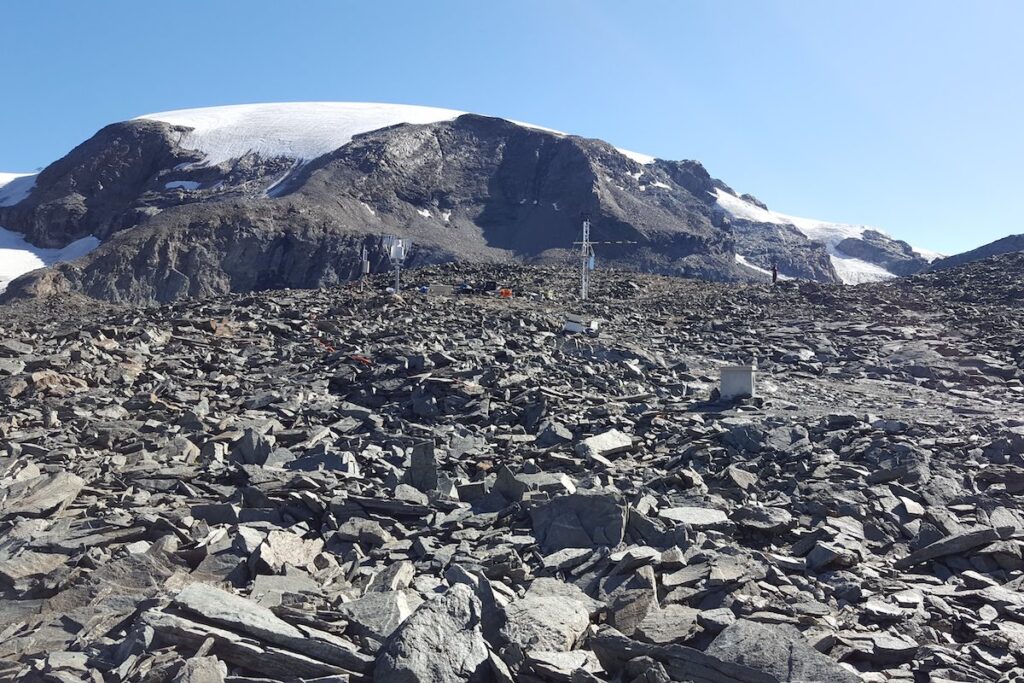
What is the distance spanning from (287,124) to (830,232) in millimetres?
67974

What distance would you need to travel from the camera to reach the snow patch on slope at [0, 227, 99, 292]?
60.6 metres

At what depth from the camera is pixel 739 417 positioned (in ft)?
34.9

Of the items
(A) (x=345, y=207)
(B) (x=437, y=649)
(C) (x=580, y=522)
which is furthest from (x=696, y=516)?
(A) (x=345, y=207)

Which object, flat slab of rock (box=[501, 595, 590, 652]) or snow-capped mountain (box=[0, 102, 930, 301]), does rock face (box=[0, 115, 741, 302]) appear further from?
flat slab of rock (box=[501, 595, 590, 652])

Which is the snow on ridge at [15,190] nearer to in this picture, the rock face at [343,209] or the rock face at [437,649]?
the rock face at [343,209]

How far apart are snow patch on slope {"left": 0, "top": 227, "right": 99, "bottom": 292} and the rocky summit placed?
180ft

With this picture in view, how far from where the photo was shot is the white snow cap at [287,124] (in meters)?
73.8

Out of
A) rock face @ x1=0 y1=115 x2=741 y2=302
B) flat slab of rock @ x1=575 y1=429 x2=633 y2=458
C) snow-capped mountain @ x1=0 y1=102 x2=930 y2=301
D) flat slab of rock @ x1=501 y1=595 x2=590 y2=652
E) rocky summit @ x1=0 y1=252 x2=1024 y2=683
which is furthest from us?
snow-capped mountain @ x1=0 y1=102 x2=930 y2=301

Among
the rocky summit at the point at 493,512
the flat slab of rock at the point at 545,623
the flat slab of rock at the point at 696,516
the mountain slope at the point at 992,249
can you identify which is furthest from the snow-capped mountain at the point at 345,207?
the flat slab of rock at the point at 545,623

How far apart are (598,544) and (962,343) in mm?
14354

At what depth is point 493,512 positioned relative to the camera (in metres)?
6.82

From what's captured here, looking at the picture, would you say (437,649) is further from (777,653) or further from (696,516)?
(696,516)

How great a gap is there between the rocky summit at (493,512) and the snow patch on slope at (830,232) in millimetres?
64643

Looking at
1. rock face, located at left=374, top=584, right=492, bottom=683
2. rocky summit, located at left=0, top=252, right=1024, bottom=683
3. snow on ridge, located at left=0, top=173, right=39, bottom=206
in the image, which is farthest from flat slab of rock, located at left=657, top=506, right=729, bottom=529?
snow on ridge, located at left=0, top=173, right=39, bottom=206
